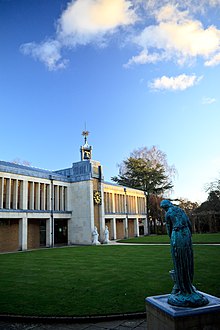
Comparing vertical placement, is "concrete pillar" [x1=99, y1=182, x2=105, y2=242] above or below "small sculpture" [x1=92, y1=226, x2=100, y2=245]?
above

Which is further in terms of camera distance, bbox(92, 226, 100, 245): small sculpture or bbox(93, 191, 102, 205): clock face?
bbox(93, 191, 102, 205): clock face

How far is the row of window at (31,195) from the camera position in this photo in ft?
82.1

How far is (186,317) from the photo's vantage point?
13.0ft

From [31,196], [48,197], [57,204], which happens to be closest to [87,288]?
[31,196]

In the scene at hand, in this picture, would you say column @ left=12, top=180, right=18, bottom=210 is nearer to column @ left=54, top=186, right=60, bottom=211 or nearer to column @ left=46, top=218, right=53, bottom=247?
column @ left=46, top=218, right=53, bottom=247

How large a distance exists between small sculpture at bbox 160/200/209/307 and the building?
875 inches

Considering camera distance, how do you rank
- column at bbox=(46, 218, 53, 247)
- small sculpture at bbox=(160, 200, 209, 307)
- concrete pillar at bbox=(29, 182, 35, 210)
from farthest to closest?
column at bbox=(46, 218, 53, 247) < concrete pillar at bbox=(29, 182, 35, 210) < small sculpture at bbox=(160, 200, 209, 307)

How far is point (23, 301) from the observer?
742 centimetres

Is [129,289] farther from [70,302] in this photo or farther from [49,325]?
[49,325]

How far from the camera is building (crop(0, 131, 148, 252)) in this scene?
84.6ft

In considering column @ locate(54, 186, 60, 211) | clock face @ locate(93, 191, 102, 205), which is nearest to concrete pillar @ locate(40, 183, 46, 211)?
column @ locate(54, 186, 60, 211)

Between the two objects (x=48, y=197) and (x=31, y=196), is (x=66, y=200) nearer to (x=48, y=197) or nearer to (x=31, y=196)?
(x=48, y=197)

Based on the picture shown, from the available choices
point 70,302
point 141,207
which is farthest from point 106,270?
point 141,207

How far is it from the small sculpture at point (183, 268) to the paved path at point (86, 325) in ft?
6.13
